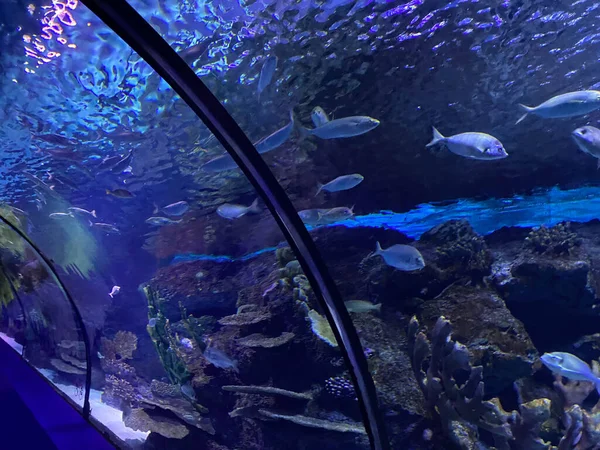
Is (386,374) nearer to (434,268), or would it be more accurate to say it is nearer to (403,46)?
(434,268)

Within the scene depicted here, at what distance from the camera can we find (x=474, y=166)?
866cm

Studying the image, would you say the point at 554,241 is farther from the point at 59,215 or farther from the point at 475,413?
the point at 59,215

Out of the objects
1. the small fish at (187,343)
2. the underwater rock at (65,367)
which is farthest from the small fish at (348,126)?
the underwater rock at (65,367)

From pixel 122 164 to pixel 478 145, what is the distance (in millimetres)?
7942

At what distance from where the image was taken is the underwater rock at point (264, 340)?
528cm

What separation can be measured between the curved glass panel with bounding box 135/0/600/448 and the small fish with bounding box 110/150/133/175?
1.74 m

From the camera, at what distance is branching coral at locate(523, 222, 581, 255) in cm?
683

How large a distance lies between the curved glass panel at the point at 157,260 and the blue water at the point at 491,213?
127 cm

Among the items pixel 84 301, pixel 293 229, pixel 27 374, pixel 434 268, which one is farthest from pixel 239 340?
pixel 84 301

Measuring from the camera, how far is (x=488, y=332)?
534cm

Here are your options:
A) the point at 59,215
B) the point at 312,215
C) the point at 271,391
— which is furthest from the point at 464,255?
the point at 59,215

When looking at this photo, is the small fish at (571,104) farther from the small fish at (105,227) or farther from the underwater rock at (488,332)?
the small fish at (105,227)

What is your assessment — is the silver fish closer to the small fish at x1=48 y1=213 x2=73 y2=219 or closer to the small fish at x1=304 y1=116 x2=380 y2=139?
the small fish at x1=304 y1=116 x2=380 y2=139

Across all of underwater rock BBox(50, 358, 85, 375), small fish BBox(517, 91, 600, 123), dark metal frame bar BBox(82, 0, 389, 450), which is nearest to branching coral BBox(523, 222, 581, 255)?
small fish BBox(517, 91, 600, 123)
